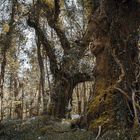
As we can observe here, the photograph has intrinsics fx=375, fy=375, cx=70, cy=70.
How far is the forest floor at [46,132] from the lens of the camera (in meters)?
11.7

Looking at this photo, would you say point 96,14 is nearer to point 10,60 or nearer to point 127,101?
point 127,101

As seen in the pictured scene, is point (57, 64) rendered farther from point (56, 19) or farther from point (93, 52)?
point (93, 52)

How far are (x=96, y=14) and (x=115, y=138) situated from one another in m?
6.91

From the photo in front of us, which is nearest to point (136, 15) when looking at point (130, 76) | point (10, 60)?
point (130, 76)

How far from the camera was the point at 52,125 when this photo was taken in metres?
15.3

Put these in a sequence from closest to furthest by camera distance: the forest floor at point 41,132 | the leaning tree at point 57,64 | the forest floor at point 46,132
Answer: the forest floor at point 46,132, the forest floor at point 41,132, the leaning tree at point 57,64

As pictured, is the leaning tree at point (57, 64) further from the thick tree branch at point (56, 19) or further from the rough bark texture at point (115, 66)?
the rough bark texture at point (115, 66)

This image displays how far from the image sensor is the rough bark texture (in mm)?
12703

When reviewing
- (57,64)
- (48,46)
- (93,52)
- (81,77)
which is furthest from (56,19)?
(93,52)

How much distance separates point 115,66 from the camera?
14.2 m

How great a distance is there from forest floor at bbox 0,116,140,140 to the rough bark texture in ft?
2.31

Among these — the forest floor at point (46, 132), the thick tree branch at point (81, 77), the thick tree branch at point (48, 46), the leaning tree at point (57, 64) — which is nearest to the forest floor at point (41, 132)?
the forest floor at point (46, 132)

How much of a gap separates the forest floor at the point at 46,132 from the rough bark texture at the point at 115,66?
0.70 meters

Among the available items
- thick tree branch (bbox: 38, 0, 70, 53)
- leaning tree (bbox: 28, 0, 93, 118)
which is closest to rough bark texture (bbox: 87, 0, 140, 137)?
leaning tree (bbox: 28, 0, 93, 118)
